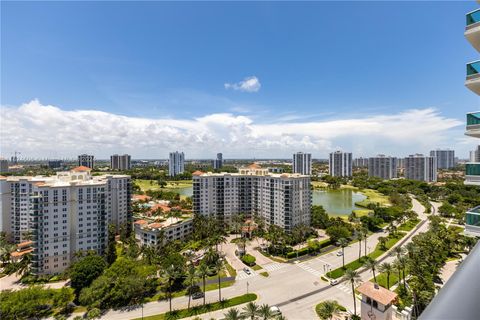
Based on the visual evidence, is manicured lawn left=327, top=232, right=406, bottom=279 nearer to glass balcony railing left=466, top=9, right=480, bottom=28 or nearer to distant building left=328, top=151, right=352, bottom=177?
glass balcony railing left=466, top=9, right=480, bottom=28

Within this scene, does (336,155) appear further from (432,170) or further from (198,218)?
(198,218)

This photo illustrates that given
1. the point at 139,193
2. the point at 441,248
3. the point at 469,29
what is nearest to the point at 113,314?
the point at 469,29

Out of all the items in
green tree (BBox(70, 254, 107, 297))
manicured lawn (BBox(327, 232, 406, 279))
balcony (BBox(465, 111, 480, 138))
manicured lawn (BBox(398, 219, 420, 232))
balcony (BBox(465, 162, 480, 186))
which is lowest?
manicured lawn (BBox(327, 232, 406, 279))

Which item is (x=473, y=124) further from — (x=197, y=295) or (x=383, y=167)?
(x=383, y=167)

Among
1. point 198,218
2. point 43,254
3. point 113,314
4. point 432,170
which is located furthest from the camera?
point 432,170

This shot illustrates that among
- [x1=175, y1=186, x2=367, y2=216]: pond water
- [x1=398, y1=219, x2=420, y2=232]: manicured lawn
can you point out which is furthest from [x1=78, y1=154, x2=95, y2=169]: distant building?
[x1=398, y1=219, x2=420, y2=232]: manicured lawn

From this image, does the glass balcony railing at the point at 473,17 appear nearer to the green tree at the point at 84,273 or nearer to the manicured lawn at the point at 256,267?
the manicured lawn at the point at 256,267

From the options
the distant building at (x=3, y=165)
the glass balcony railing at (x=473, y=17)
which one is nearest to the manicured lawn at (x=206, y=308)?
the glass balcony railing at (x=473, y=17)
